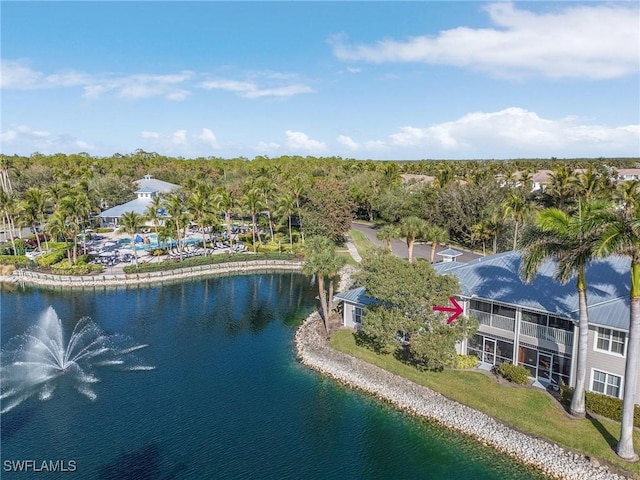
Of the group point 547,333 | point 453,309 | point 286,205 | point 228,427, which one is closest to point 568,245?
point 547,333

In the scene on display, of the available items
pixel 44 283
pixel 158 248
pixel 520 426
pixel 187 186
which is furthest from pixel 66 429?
pixel 187 186

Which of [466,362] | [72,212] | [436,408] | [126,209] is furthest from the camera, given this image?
[126,209]

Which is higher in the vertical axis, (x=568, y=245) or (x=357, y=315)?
(x=568, y=245)

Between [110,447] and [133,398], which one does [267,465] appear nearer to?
[110,447]

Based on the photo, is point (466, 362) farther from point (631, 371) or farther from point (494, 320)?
point (631, 371)

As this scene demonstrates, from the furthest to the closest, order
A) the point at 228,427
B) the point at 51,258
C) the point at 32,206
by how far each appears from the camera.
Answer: the point at 32,206 → the point at 51,258 → the point at 228,427

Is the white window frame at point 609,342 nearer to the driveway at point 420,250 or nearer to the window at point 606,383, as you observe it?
the window at point 606,383
